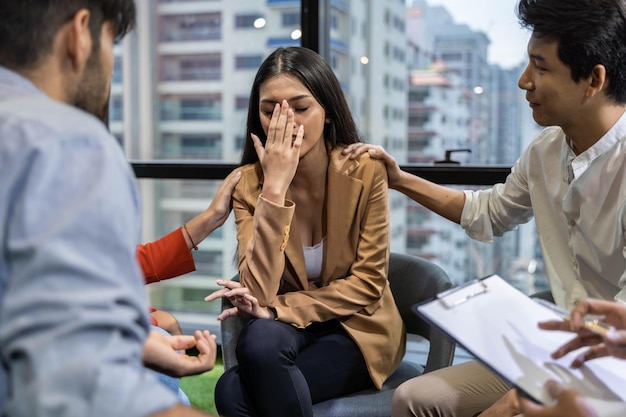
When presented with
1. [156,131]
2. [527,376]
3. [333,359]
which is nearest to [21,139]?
[527,376]

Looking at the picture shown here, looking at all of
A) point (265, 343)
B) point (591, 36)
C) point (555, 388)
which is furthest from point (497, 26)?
point (555, 388)

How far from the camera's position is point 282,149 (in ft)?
7.04

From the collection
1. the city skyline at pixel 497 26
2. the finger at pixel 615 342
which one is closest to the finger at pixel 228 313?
the finger at pixel 615 342

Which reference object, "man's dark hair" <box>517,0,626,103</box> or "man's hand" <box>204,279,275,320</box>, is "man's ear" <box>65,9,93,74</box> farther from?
"man's dark hair" <box>517,0,626,103</box>

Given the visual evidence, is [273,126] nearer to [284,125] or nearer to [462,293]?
[284,125]

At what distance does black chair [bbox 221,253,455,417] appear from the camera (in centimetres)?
202

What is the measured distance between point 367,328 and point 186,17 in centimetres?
236

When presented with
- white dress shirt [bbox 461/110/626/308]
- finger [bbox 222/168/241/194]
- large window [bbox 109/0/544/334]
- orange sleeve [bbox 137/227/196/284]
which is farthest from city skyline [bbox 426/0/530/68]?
orange sleeve [bbox 137/227/196/284]

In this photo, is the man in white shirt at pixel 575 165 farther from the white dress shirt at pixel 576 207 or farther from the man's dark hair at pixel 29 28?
the man's dark hair at pixel 29 28

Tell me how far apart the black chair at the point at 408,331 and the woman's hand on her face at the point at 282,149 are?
423 millimetres

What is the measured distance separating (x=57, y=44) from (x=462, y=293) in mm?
883

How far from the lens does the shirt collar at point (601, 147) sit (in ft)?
6.16

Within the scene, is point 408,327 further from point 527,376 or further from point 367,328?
point 527,376

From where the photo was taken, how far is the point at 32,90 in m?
0.96
